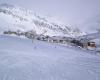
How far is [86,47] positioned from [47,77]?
3.30 m

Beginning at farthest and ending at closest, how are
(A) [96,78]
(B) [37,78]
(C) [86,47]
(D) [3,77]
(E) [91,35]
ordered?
(C) [86,47] < (E) [91,35] < (A) [96,78] < (B) [37,78] < (D) [3,77]

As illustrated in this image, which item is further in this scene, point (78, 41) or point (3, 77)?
point (78, 41)

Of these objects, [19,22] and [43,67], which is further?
[19,22]

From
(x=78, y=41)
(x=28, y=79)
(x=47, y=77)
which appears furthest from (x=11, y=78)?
(x=78, y=41)

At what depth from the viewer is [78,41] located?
254 inches

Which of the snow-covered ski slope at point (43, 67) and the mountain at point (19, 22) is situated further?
the mountain at point (19, 22)

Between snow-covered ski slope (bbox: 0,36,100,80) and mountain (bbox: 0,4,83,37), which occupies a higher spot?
mountain (bbox: 0,4,83,37)

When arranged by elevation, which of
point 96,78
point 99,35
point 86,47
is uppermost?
point 99,35

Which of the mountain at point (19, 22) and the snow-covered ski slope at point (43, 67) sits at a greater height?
the mountain at point (19, 22)

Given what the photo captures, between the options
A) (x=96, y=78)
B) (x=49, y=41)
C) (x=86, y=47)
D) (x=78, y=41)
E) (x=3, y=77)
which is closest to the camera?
(x=3, y=77)

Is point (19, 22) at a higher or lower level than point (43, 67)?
higher

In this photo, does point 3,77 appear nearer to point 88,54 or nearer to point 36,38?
point 88,54

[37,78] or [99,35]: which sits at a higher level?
[99,35]

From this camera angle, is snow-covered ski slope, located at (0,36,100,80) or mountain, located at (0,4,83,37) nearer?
snow-covered ski slope, located at (0,36,100,80)
